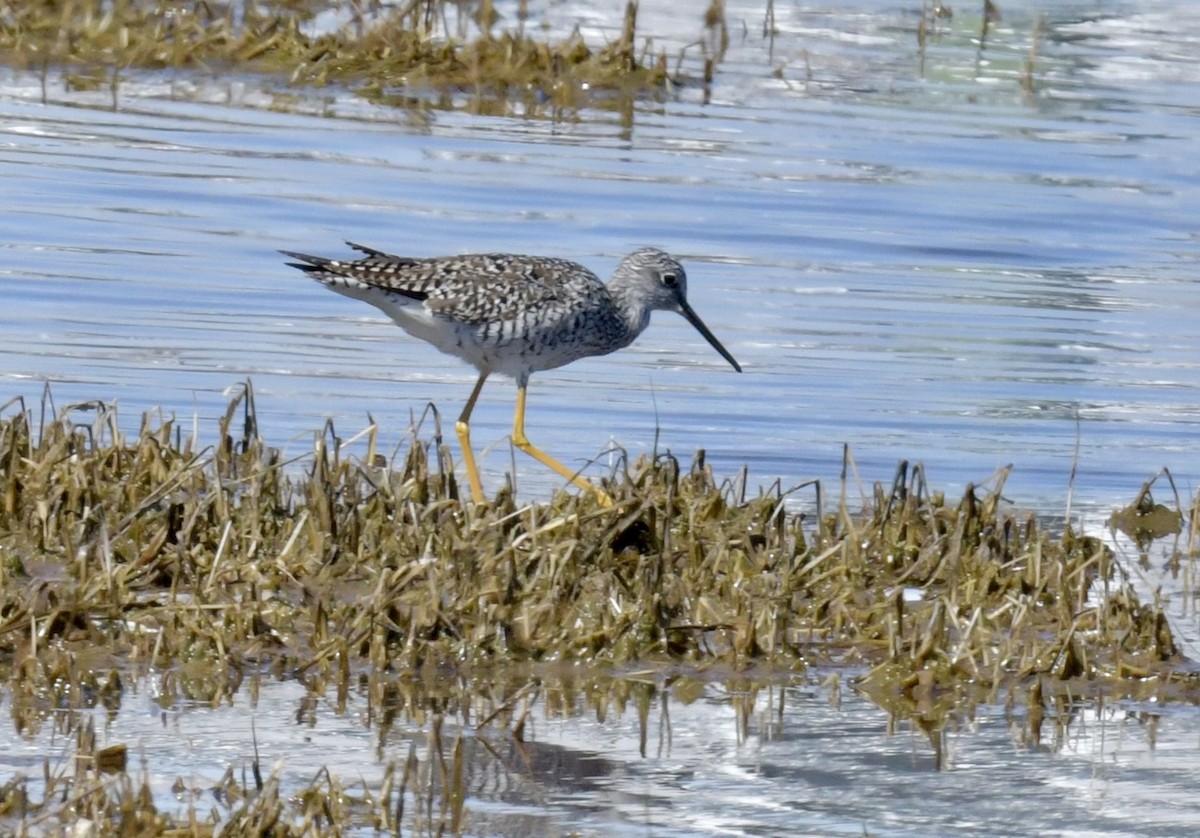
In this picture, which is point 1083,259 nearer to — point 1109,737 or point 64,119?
point 64,119

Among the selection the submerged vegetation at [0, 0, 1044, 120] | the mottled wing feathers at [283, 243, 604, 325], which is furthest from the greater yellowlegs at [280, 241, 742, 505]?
the submerged vegetation at [0, 0, 1044, 120]

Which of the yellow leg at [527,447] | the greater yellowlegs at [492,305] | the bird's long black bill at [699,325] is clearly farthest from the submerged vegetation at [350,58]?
the yellow leg at [527,447]

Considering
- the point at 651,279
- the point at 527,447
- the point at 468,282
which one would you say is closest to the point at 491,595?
the point at 527,447

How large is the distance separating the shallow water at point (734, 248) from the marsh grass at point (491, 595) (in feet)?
2.99

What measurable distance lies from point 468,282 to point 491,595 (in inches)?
110

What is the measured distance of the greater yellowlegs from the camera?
9164 millimetres

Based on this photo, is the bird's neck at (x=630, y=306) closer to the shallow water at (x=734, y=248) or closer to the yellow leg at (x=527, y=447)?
the shallow water at (x=734, y=248)

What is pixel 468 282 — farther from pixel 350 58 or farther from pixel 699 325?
pixel 350 58

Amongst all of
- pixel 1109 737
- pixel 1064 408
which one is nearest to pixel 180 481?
pixel 1109 737

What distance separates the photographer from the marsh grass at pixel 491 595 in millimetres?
6328

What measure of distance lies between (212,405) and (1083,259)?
6856mm

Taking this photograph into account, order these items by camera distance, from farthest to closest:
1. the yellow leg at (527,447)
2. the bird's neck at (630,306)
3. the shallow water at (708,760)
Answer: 1. the bird's neck at (630,306)
2. the yellow leg at (527,447)
3. the shallow water at (708,760)

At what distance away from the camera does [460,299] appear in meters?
9.14

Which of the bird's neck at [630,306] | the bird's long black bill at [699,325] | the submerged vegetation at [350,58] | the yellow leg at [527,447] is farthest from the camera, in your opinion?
the submerged vegetation at [350,58]
